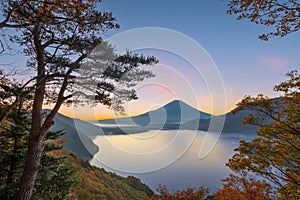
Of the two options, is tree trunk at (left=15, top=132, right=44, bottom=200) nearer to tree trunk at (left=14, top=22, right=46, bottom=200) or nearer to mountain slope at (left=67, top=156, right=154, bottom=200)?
tree trunk at (left=14, top=22, right=46, bottom=200)

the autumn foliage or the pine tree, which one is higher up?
the autumn foliage

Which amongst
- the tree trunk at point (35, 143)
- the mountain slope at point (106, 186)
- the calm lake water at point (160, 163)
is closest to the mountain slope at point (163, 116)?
the tree trunk at point (35, 143)

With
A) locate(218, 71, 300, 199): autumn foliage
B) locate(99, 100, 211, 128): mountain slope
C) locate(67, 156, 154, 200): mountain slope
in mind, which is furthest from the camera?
locate(67, 156, 154, 200): mountain slope

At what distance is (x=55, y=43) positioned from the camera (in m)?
3.68

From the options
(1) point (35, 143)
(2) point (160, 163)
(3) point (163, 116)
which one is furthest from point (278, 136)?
(2) point (160, 163)

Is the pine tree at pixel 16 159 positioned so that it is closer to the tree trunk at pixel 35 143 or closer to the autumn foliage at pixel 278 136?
the tree trunk at pixel 35 143

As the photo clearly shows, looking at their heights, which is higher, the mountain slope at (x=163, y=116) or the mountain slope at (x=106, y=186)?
the mountain slope at (x=163, y=116)

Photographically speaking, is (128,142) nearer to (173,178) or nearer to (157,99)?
(173,178)

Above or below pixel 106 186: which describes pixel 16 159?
above

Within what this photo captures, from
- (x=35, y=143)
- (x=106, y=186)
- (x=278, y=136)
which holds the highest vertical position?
(x=278, y=136)

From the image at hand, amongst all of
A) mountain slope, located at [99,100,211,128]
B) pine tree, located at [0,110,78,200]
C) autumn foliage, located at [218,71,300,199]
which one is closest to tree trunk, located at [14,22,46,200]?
pine tree, located at [0,110,78,200]

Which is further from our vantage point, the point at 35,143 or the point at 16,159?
the point at 16,159

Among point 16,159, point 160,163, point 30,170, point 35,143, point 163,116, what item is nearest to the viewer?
point 30,170

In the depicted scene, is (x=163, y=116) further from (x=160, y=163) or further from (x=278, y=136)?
(x=160, y=163)
